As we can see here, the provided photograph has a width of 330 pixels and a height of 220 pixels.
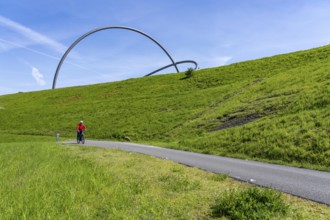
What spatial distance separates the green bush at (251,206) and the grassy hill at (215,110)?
7.56 metres

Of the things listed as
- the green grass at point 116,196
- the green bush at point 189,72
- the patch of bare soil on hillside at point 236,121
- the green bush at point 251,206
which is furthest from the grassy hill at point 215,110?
the green bush at point 251,206

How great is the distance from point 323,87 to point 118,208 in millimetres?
23593

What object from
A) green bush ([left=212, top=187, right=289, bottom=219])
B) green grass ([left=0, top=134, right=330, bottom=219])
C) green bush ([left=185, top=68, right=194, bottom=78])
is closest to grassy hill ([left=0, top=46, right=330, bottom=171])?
green bush ([left=185, top=68, right=194, bottom=78])

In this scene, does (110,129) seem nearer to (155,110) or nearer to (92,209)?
(155,110)

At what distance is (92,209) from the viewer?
709 cm

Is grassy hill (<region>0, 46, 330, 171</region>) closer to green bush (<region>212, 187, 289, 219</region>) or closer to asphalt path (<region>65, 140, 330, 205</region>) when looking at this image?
asphalt path (<region>65, 140, 330, 205</region>)

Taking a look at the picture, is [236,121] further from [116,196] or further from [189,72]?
[189,72]

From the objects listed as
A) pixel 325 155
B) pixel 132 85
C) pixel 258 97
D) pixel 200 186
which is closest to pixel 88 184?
pixel 200 186

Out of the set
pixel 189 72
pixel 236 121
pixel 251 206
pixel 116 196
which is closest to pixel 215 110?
pixel 236 121

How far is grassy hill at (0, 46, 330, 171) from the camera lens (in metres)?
18.5

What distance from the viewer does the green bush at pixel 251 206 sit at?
21.2 feet

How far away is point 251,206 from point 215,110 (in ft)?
98.7

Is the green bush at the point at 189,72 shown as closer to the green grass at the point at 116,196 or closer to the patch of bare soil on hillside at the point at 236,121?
the patch of bare soil on hillside at the point at 236,121

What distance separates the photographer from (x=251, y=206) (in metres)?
6.65
